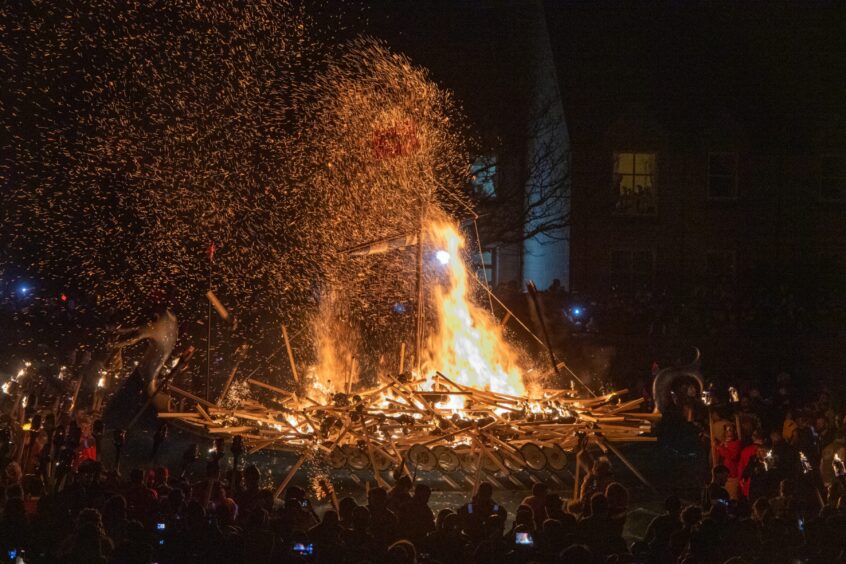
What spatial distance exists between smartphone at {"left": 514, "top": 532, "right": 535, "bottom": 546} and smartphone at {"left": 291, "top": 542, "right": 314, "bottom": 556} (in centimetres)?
153

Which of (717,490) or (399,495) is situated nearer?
(399,495)

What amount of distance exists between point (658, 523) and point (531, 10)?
30011 mm

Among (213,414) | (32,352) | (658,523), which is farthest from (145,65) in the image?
(658,523)

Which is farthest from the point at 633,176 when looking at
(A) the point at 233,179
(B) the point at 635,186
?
(A) the point at 233,179

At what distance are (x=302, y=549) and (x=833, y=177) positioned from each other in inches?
1121

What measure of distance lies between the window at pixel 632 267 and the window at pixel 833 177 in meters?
5.97

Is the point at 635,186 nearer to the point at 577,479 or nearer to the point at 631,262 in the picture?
the point at 631,262

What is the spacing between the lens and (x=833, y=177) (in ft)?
103

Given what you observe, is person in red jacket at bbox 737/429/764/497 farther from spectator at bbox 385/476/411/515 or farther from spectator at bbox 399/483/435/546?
spectator at bbox 399/483/435/546

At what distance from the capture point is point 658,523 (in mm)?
7609

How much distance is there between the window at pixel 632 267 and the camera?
102 ft

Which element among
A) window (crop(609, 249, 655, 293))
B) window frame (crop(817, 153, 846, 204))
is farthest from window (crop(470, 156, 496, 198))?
window frame (crop(817, 153, 846, 204))

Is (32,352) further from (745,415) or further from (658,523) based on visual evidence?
(658,523)

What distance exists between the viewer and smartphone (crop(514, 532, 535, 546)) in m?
7.32
